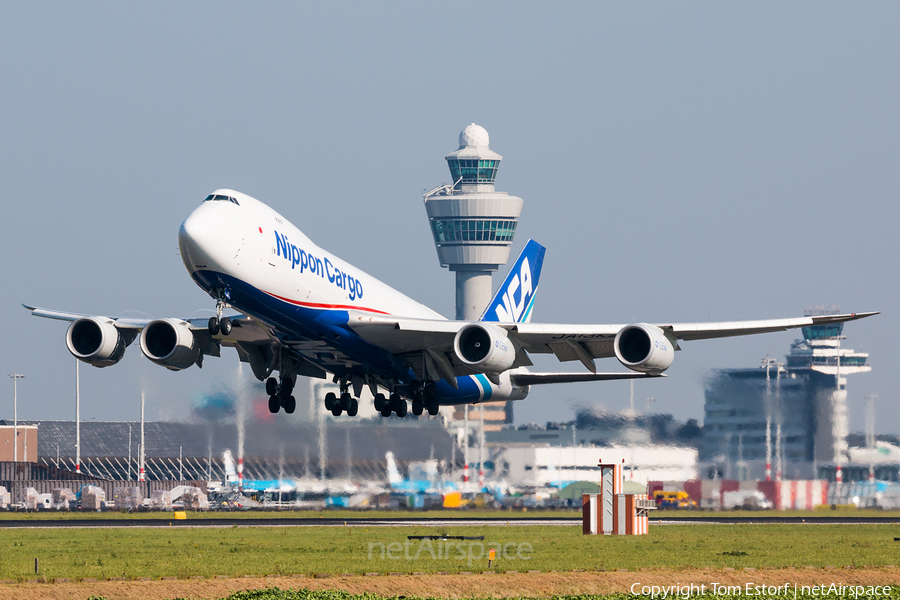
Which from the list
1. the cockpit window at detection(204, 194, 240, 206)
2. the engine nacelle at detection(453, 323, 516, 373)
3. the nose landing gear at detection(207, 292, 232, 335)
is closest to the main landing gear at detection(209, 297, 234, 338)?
the nose landing gear at detection(207, 292, 232, 335)

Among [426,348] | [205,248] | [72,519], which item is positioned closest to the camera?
[205,248]

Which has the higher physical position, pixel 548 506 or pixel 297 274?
pixel 297 274

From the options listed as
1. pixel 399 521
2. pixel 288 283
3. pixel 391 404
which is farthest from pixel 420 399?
pixel 399 521

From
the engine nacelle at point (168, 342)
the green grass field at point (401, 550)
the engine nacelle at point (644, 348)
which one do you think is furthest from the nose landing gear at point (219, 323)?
the engine nacelle at point (644, 348)

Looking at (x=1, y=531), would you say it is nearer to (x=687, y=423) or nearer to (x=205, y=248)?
(x=205, y=248)

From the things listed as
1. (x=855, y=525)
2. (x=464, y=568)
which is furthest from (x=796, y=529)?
(x=464, y=568)

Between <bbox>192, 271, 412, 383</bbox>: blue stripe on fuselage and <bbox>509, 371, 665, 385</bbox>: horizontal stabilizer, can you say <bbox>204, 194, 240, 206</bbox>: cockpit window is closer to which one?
<bbox>192, 271, 412, 383</bbox>: blue stripe on fuselage

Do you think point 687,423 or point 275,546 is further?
point 687,423

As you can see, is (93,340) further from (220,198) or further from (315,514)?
(315,514)
